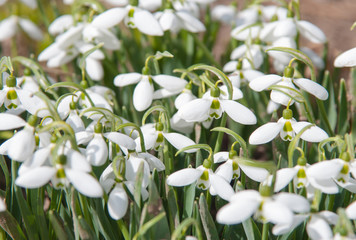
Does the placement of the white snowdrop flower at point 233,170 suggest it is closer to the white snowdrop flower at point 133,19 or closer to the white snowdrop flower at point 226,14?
the white snowdrop flower at point 133,19

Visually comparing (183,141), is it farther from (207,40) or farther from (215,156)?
(207,40)

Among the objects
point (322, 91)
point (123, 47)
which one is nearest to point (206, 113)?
point (322, 91)

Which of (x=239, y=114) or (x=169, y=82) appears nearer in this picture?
(x=239, y=114)

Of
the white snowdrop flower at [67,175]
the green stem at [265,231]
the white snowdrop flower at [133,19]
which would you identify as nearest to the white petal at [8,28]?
the white snowdrop flower at [133,19]

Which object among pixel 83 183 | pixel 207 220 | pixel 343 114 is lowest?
pixel 343 114

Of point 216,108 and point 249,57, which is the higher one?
point 216,108

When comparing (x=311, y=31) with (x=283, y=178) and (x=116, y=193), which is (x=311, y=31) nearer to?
(x=283, y=178)

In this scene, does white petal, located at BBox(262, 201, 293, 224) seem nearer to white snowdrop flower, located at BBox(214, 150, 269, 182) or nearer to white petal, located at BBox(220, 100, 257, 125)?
white snowdrop flower, located at BBox(214, 150, 269, 182)

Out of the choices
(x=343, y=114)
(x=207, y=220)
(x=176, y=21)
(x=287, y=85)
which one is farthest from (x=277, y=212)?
(x=176, y=21)
